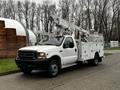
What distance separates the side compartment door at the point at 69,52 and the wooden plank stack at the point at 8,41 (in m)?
8.82

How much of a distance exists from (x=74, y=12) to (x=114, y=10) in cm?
1101

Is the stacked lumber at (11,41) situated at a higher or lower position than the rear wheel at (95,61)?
higher

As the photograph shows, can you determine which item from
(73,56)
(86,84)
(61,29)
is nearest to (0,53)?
(61,29)

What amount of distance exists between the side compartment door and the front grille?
1615 mm

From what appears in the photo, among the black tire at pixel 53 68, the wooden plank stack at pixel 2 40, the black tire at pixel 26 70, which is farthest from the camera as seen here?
the wooden plank stack at pixel 2 40

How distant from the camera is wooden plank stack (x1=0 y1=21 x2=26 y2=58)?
62.0ft

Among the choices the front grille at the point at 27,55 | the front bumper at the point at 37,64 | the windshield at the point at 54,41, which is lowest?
the front bumper at the point at 37,64

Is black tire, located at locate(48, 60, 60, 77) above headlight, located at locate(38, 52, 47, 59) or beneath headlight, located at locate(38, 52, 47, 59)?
beneath

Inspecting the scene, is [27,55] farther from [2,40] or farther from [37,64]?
[2,40]

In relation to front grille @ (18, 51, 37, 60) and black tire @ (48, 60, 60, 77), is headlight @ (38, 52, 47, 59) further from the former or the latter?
black tire @ (48, 60, 60, 77)

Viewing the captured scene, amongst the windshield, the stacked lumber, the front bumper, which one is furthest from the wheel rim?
the stacked lumber

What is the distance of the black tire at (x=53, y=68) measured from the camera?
9.87m

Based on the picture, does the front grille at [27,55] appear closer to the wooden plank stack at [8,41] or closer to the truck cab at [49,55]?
the truck cab at [49,55]

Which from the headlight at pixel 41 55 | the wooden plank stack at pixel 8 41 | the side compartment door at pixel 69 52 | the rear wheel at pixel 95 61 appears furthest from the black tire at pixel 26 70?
the wooden plank stack at pixel 8 41
